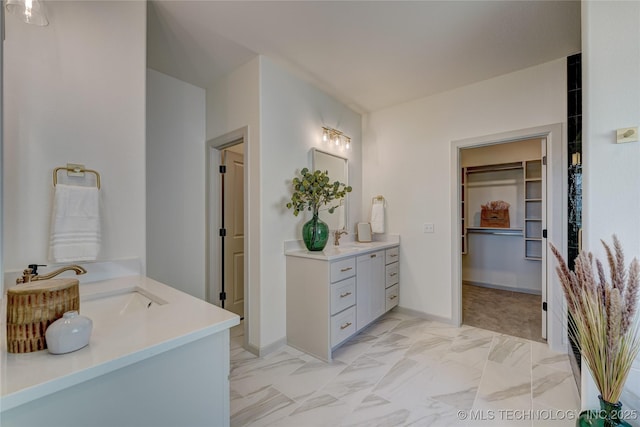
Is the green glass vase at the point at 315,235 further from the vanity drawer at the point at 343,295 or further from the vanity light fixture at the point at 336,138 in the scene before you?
the vanity light fixture at the point at 336,138

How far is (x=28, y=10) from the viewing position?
3.68 feet

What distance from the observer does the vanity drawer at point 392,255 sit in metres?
3.17

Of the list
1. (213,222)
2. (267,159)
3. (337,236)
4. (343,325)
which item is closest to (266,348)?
(343,325)

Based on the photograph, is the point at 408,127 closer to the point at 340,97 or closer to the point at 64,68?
the point at 340,97

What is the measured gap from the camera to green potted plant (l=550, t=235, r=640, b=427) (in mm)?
1113

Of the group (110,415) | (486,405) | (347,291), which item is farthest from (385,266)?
(110,415)

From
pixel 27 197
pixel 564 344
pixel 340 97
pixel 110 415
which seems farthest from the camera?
pixel 340 97

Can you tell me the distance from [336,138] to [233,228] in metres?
1.61

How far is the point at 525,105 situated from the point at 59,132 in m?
3.60

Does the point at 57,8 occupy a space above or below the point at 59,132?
above

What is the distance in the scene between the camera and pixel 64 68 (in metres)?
1.54

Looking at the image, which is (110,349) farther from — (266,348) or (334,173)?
(334,173)

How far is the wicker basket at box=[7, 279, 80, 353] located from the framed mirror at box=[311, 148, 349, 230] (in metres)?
2.37

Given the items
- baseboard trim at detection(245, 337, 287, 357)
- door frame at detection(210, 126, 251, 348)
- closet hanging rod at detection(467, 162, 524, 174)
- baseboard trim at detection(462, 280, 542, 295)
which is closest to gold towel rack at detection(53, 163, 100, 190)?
door frame at detection(210, 126, 251, 348)
